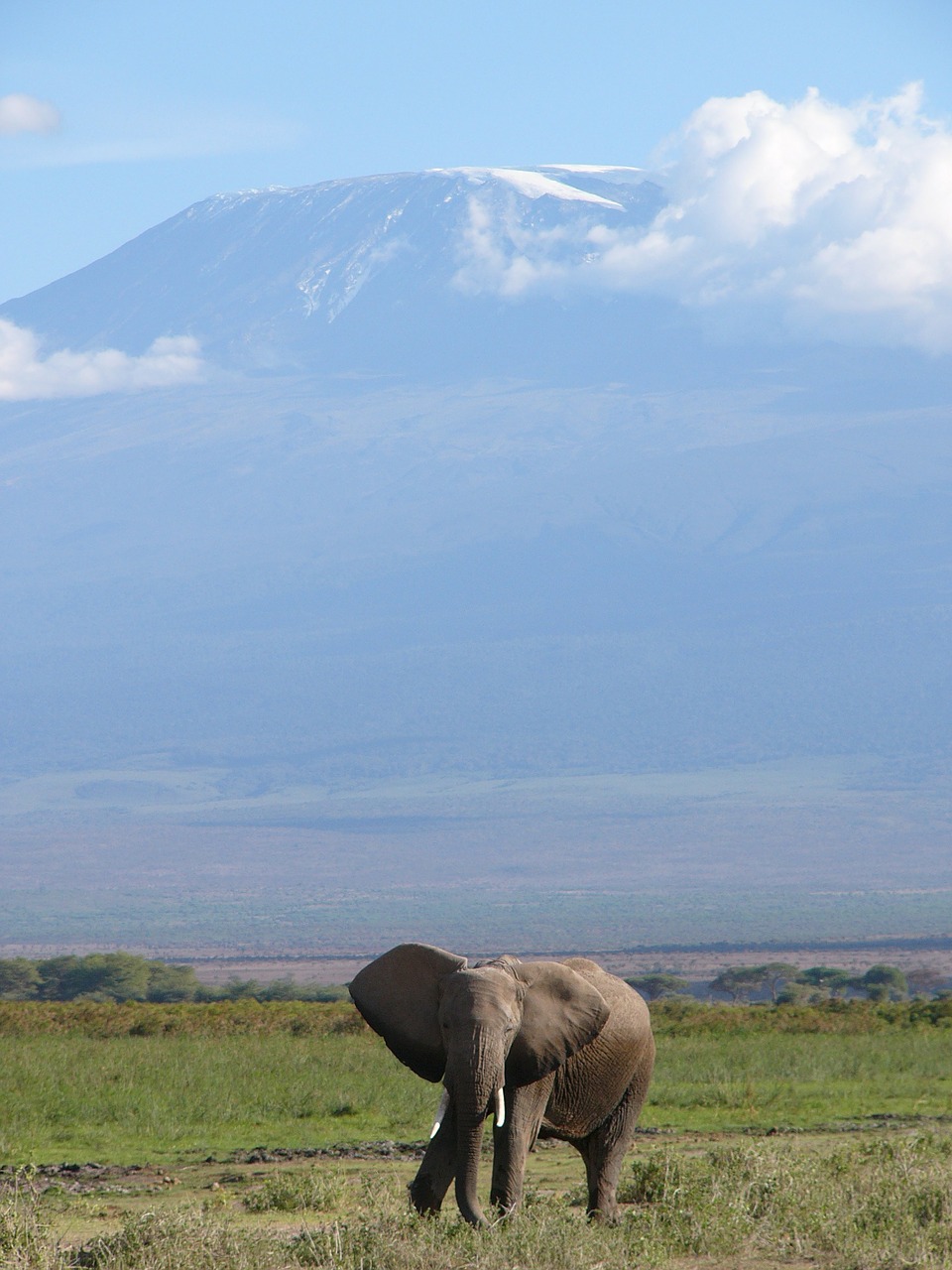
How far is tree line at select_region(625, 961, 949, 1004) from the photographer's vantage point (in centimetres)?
5175

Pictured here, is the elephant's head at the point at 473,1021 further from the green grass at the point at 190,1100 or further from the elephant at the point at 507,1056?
the green grass at the point at 190,1100

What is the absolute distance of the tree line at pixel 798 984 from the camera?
170ft

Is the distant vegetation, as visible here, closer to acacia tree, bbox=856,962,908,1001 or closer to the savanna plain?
acacia tree, bbox=856,962,908,1001

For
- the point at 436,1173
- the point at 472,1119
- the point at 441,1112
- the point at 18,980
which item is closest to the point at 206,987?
the point at 18,980

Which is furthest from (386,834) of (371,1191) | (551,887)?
(371,1191)

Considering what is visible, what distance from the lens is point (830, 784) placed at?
155 meters

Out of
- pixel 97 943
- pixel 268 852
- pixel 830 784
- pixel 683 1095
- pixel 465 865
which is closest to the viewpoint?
pixel 683 1095

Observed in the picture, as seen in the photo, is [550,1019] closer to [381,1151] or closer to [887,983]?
[381,1151]

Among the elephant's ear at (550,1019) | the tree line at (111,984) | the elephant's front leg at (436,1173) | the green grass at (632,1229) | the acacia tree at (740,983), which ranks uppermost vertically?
the elephant's ear at (550,1019)

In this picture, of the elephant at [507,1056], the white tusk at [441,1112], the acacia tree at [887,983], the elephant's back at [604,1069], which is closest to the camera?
the elephant at [507,1056]

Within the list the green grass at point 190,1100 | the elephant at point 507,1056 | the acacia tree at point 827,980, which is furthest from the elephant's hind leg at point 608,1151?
the acacia tree at point 827,980

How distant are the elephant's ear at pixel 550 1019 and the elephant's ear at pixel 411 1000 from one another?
454mm

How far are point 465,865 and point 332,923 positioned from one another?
29442 millimetres

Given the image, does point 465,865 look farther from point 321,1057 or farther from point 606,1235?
point 606,1235
